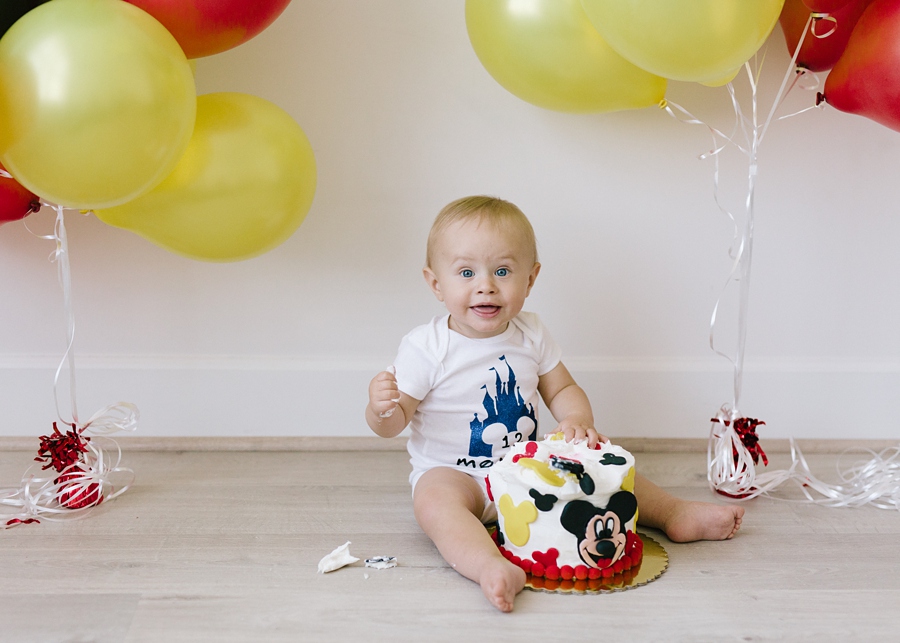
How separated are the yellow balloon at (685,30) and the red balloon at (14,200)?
2.78ft

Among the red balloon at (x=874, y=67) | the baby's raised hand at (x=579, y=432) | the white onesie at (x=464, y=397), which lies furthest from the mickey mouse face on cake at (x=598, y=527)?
the red balloon at (x=874, y=67)

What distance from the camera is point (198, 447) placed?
162cm

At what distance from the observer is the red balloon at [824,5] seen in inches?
46.5

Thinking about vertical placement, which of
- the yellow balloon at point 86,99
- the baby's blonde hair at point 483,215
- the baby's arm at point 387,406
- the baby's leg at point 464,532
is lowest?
the baby's leg at point 464,532

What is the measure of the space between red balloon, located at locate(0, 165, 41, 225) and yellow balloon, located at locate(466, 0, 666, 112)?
708 millimetres

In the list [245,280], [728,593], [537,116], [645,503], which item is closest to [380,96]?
[537,116]

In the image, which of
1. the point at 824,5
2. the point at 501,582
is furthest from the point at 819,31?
the point at 501,582

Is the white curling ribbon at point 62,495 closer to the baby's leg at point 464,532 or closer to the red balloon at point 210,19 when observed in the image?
the baby's leg at point 464,532

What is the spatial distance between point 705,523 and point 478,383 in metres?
0.39

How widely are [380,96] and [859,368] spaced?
103 centimetres

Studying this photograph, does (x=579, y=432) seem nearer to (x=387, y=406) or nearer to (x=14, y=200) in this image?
(x=387, y=406)

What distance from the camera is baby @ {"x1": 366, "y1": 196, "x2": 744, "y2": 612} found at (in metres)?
1.25

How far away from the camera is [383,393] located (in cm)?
124

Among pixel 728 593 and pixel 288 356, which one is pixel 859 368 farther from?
pixel 288 356
